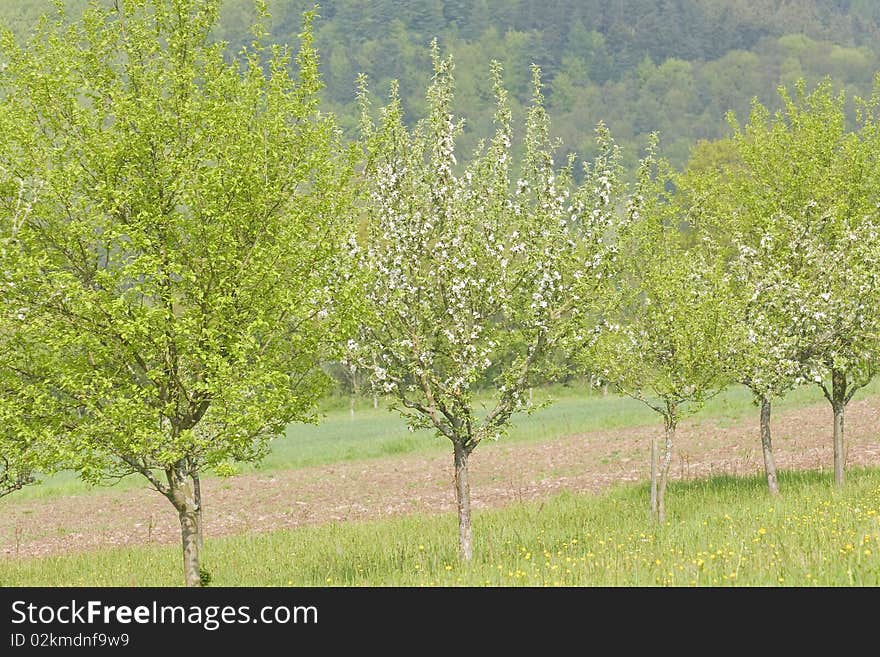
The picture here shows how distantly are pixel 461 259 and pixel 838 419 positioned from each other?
14207mm

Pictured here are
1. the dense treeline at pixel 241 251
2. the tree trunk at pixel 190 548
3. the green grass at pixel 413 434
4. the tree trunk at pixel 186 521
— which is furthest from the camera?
the green grass at pixel 413 434

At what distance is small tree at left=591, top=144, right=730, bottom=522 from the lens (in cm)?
1953

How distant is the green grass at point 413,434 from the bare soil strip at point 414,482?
1.92m

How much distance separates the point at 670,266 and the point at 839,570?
1104 cm

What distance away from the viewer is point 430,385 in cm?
1577

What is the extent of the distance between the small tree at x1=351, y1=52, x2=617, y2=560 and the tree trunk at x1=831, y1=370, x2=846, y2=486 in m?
11.3

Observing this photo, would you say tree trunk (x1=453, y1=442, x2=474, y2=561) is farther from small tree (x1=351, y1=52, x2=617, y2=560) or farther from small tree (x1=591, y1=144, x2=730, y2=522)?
small tree (x1=591, y1=144, x2=730, y2=522)

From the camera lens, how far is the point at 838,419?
23.2 m

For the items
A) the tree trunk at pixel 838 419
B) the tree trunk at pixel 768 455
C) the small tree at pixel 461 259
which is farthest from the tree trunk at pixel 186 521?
the tree trunk at pixel 838 419

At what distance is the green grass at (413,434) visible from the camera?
42875 mm

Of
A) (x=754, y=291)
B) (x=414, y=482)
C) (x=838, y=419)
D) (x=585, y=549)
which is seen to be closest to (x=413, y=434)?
(x=414, y=482)

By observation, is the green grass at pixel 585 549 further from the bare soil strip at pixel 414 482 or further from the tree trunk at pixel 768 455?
the bare soil strip at pixel 414 482

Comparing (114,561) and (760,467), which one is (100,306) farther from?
(760,467)

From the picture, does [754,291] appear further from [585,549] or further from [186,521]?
[186,521]
